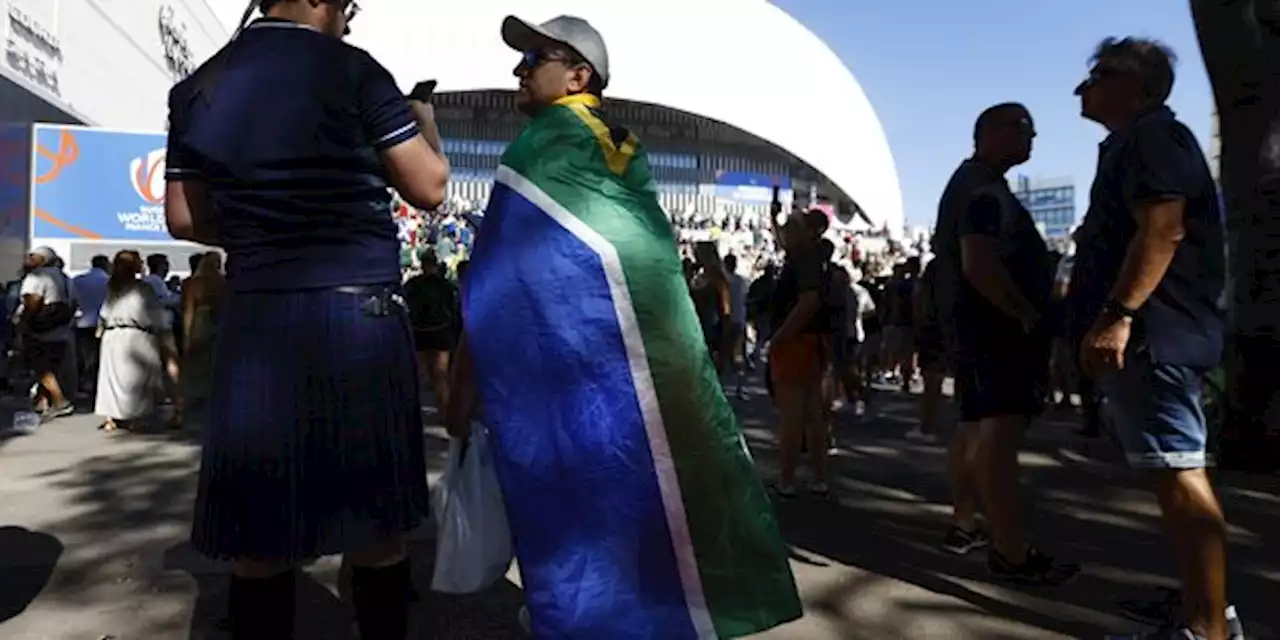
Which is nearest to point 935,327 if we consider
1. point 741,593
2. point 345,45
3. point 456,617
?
point 456,617

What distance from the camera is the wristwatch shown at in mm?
2861

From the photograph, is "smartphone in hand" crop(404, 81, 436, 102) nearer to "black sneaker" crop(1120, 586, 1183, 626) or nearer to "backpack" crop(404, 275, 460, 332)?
"black sneaker" crop(1120, 586, 1183, 626)

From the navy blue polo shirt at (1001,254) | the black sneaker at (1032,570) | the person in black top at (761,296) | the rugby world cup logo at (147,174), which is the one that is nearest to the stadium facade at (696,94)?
the rugby world cup logo at (147,174)

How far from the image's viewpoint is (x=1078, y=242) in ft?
10.8

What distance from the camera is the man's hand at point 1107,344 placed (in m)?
2.88

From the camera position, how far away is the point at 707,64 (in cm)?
7019

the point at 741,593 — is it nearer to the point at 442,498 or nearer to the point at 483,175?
the point at 442,498

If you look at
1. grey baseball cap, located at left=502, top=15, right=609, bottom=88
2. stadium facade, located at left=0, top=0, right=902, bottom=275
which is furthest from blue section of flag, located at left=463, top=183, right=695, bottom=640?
stadium facade, located at left=0, top=0, right=902, bottom=275

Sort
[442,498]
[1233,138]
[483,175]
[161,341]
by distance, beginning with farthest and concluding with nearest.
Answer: [483,175] → [161,341] → [1233,138] → [442,498]

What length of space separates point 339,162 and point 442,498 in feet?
3.10

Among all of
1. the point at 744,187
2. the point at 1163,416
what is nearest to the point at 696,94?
the point at 744,187

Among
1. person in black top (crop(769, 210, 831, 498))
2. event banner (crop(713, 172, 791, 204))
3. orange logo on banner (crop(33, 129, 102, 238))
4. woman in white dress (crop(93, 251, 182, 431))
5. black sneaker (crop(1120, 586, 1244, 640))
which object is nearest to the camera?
black sneaker (crop(1120, 586, 1244, 640))

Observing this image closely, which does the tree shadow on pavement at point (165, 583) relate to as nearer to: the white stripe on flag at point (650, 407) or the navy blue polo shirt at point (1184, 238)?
the white stripe on flag at point (650, 407)

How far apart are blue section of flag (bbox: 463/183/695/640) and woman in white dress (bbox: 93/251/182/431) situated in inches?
265
